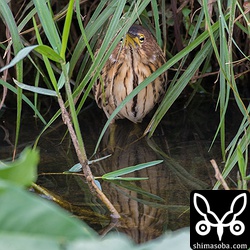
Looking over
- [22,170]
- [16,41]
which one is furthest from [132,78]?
[22,170]

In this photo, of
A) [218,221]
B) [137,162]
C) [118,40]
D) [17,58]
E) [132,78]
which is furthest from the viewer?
[132,78]

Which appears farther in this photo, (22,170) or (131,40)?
(131,40)

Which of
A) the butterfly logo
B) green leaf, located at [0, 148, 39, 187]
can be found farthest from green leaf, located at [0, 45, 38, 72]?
green leaf, located at [0, 148, 39, 187]

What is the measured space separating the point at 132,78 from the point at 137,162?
0.66 metres

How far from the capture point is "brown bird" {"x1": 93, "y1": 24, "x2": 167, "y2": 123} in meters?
3.48

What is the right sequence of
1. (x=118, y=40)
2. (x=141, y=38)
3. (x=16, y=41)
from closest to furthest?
(x=16, y=41), (x=118, y=40), (x=141, y=38)

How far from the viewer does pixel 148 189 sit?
99.5 inches

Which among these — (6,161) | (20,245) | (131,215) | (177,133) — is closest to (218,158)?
(177,133)

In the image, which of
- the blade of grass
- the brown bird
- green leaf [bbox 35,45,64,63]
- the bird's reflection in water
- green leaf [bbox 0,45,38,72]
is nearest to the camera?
green leaf [bbox 0,45,38,72]

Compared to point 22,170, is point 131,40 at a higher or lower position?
higher

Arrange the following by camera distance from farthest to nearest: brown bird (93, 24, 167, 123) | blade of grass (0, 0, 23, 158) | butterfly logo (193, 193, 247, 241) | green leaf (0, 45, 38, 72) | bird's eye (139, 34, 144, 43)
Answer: brown bird (93, 24, 167, 123) < bird's eye (139, 34, 144, 43) < blade of grass (0, 0, 23, 158) < green leaf (0, 45, 38, 72) < butterfly logo (193, 193, 247, 241)

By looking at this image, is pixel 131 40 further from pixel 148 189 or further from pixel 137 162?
pixel 148 189

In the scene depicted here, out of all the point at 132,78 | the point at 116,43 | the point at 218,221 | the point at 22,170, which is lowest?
the point at 218,221

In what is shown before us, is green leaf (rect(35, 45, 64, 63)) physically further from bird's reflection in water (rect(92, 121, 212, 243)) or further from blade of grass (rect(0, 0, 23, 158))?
bird's reflection in water (rect(92, 121, 212, 243))
